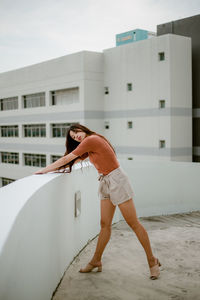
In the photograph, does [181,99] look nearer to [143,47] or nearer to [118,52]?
[143,47]

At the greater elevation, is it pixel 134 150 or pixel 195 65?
pixel 195 65

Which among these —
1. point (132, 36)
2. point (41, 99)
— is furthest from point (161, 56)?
point (41, 99)

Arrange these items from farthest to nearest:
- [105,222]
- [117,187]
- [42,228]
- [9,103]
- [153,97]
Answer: [9,103], [153,97], [105,222], [117,187], [42,228]

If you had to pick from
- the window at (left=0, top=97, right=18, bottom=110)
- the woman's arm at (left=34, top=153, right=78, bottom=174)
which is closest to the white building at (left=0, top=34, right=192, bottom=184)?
the window at (left=0, top=97, right=18, bottom=110)

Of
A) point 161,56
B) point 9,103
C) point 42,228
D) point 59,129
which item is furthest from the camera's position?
point 9,103

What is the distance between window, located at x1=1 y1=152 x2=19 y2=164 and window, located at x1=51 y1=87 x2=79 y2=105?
8.46 metres

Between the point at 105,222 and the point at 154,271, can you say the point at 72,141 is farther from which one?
the point at 154,271

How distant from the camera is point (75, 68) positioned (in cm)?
2588

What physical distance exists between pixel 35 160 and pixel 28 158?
128 centimetres

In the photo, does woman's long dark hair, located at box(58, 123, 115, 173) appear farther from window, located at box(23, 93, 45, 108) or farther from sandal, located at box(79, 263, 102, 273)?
window, located at box(23, 93, 45, 108)

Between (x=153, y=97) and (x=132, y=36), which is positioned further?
(x=132, y=36)

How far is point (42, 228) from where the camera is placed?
268 centimetres

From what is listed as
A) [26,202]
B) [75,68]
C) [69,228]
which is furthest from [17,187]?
[75,68]

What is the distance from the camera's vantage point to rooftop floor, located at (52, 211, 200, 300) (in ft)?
9.95
